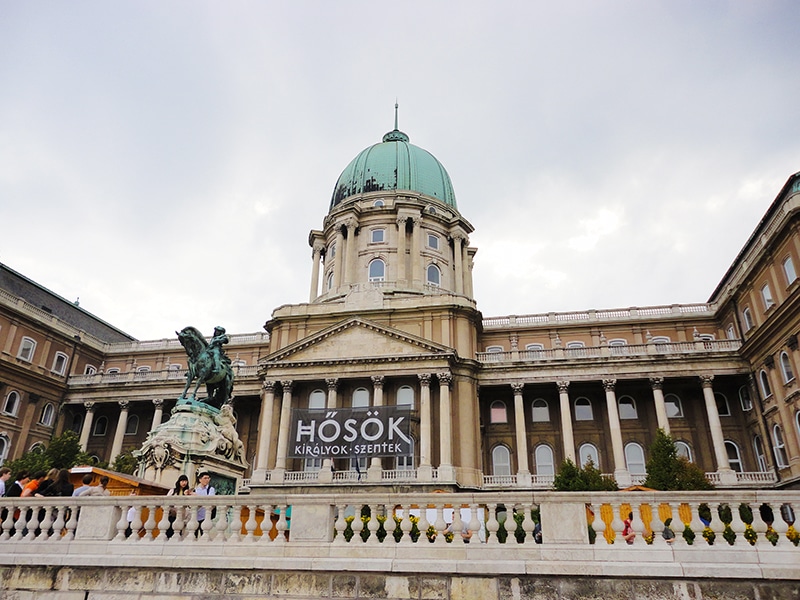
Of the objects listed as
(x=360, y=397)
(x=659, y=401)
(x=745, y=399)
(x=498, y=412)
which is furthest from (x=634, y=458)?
(x=360, y=397)

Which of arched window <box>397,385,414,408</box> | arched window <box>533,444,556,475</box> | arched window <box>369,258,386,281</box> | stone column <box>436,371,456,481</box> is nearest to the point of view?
stone column <box>436,371,456,481</box>

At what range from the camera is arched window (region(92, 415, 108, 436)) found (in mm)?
51844

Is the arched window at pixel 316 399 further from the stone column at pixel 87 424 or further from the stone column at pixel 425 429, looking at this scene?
the stone column at pixel 87 424

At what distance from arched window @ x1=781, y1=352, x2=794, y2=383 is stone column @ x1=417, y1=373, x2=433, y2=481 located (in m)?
22.2

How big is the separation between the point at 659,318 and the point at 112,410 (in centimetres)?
4897

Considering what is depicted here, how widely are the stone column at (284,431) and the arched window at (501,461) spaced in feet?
52.0

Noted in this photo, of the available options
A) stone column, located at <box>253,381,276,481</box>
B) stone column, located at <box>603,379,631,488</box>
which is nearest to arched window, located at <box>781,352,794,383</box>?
stone column, located at <box>603,379,631,488</box>

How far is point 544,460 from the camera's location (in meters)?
43.7

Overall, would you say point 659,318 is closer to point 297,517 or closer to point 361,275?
point 361,275

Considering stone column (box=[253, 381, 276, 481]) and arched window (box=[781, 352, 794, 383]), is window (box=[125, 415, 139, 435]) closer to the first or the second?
stone column (box=[253, 381, 276, 481])

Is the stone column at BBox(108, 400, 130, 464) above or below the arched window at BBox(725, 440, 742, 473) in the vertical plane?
above

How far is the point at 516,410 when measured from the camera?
4222 cm

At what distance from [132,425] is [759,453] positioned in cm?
5075

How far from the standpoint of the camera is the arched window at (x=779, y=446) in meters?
35.7
